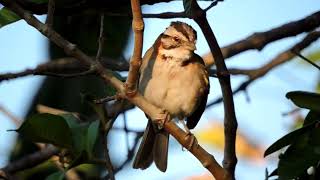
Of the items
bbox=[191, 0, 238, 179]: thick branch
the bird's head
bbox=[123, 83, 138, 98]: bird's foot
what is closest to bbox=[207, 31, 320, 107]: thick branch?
the bird's head

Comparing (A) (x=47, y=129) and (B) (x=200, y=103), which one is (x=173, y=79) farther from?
(A) (x=47, y=129)

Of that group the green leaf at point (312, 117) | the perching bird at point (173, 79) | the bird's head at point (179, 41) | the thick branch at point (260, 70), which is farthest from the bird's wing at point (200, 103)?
the green leaf at point (312, 117)

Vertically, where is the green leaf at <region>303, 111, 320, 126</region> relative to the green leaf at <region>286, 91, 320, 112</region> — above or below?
below

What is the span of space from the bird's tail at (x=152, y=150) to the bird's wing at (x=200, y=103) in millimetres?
172

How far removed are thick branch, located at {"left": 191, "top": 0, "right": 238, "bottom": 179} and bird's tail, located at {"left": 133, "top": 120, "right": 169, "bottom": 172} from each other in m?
1.12

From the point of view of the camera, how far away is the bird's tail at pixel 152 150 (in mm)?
3633

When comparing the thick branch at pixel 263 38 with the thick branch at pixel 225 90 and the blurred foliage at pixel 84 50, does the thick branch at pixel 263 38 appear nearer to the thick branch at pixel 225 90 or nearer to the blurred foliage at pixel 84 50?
the blurred foliage at pixel 84 50

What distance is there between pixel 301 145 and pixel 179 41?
4.04 ft

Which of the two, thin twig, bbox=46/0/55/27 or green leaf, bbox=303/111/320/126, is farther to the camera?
green leaf, bbox=303/111/320/126

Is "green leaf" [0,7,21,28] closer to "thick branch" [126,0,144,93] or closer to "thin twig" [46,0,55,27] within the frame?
"thin twig" [46,0,55,27]

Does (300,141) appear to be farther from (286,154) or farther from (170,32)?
(170,32)

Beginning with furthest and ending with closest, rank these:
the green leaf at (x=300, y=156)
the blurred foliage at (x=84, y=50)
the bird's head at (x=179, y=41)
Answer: the blurred foliage at (x=84, y=50) → the bird's head at (x=179, y=41) → the green leaf at (x=300, y=156)

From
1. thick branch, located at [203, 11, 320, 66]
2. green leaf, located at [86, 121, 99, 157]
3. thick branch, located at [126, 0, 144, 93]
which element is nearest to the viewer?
thick branch, located at [126, 0, 144, 93]

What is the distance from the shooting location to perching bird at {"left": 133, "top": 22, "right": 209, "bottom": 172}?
142 inches
